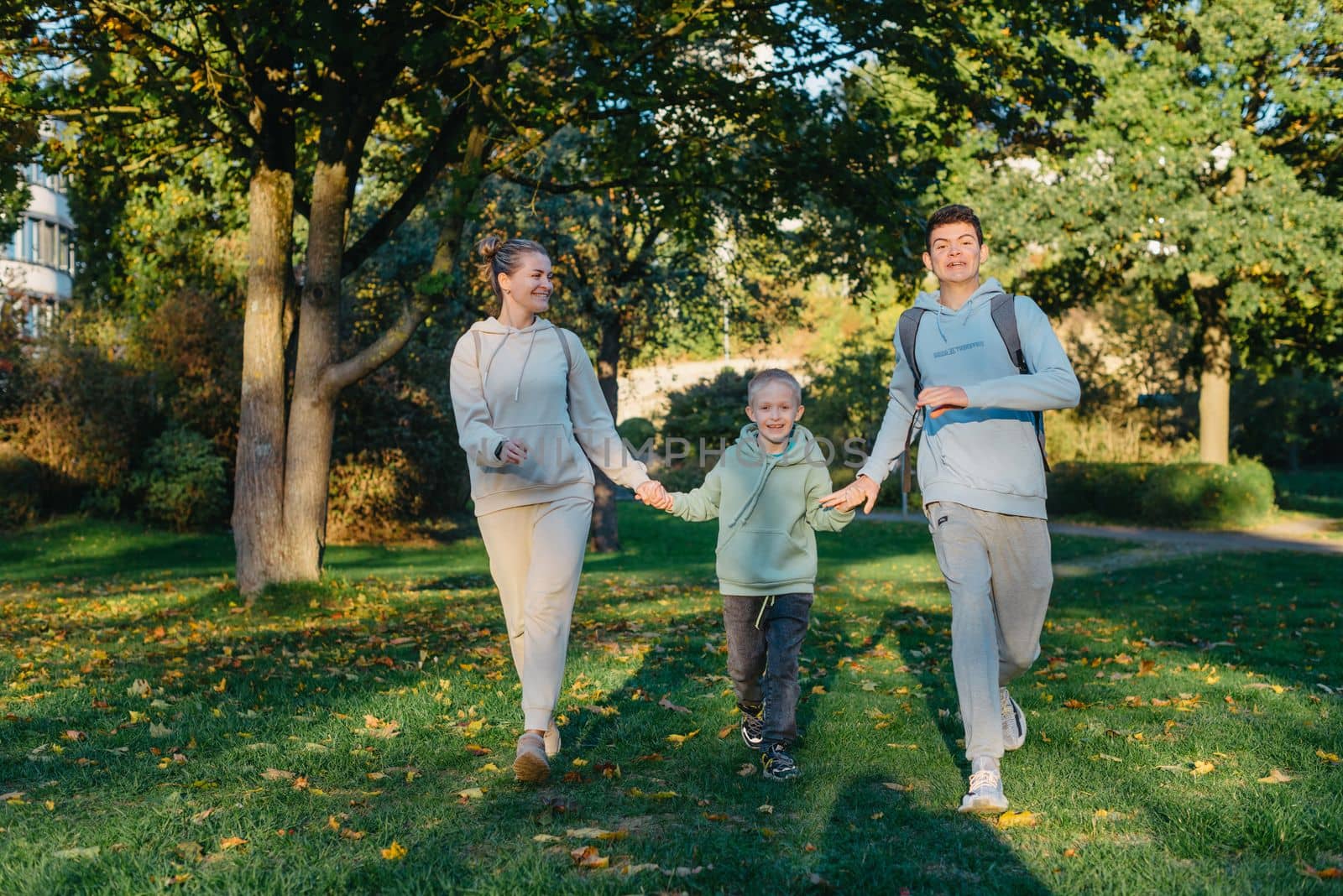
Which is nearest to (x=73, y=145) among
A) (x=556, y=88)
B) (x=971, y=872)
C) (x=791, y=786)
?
(x=556, y=88)

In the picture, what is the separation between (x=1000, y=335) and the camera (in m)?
4.88

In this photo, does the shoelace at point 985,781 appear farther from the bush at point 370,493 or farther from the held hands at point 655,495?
the bush at point 370,493

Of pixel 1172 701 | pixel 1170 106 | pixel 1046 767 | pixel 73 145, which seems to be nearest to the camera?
pixel 1046 767

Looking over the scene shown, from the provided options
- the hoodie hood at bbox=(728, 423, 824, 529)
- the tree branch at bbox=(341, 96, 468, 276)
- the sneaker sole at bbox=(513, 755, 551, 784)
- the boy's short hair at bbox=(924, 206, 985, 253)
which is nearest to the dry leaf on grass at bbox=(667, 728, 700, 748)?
the sneaker sole at bbox=(513, 755, 551, 784)

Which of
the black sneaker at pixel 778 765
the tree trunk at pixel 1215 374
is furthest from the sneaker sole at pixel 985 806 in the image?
the tree trunk at pixel 1215 374

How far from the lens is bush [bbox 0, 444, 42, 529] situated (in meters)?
21.0

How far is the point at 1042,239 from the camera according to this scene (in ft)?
77.9

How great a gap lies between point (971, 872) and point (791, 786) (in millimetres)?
1209

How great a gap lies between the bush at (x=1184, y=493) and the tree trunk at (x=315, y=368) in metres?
18.1

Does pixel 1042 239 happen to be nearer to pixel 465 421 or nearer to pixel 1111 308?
pixel 1111 308

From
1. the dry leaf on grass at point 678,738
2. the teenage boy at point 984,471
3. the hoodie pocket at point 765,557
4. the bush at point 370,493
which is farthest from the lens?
the bush at point 370,493

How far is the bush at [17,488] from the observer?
21.0 meters

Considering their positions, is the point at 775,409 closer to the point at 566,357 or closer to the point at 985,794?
the point at 566,357

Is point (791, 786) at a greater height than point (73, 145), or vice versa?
point (73, 145)
